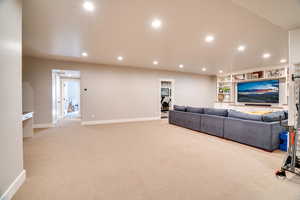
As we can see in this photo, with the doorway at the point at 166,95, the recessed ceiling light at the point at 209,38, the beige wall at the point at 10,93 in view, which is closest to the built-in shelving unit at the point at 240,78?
the doorway at the point at 166,95

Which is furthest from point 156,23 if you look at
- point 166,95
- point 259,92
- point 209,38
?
point 259,92

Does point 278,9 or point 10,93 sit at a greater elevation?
point 278,9

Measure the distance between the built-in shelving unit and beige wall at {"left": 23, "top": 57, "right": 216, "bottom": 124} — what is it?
8.12ft

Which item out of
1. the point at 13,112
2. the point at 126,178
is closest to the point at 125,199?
the point at 126,178

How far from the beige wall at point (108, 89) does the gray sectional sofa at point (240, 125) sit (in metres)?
2.55

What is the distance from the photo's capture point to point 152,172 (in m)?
2.12

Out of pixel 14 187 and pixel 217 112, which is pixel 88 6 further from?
pixel 217 112

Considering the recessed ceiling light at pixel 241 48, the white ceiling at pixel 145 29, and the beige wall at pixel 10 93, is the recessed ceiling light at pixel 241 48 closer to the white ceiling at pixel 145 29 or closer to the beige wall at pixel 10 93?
the white ceiling at pixel 145 29

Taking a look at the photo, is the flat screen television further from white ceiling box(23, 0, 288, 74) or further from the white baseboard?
the white baseboard

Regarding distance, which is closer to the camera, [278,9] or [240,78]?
[278,9]

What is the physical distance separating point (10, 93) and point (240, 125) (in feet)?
13.7

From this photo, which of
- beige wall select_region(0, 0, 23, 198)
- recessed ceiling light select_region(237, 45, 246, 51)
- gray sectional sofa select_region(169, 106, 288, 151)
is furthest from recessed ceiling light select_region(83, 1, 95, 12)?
recessed ceiling light select_region(237, 45, 246, 51)

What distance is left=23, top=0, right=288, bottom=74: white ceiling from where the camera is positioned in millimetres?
2154

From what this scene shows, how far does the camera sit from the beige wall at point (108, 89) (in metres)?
5.20
